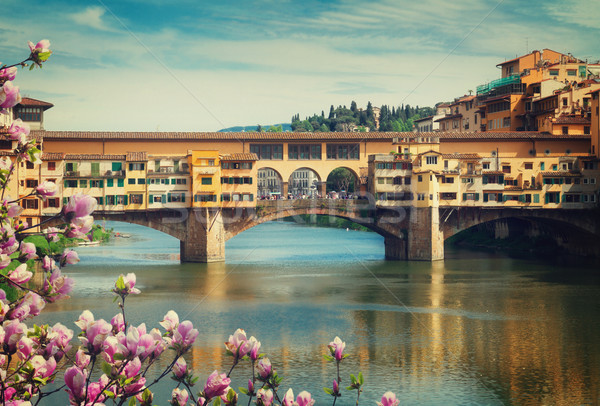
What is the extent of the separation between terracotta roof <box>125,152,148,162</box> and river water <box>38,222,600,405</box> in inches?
292

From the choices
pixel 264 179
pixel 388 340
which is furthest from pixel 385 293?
pixel 264 179

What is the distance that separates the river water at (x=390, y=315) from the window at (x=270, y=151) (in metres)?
7.86

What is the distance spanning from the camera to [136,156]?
52.4 m

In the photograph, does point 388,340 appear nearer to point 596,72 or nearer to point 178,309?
point 178,309

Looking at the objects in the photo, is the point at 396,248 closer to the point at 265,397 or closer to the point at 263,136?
the point at 263,136

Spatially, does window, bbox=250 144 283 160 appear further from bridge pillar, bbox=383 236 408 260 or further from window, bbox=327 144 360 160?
bridge pillar, bbox=383 236 408 260

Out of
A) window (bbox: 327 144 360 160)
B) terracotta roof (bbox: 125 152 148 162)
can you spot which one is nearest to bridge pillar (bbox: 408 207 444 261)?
window (bbox: 327 144 360 160)

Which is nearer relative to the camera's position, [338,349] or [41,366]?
[41,366]

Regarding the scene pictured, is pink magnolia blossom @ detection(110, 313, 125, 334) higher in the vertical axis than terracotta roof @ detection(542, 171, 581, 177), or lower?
lower

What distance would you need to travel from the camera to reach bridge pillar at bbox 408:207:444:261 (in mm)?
53094

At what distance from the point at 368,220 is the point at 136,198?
17.3m

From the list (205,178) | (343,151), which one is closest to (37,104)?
(205,178)

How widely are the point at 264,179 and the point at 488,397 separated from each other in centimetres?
12419

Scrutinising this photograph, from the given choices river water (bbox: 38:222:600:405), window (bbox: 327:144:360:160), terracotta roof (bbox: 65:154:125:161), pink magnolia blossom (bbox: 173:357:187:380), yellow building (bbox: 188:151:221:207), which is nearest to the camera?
pink magnolia blossom (bbox: 173:357:187:380)
